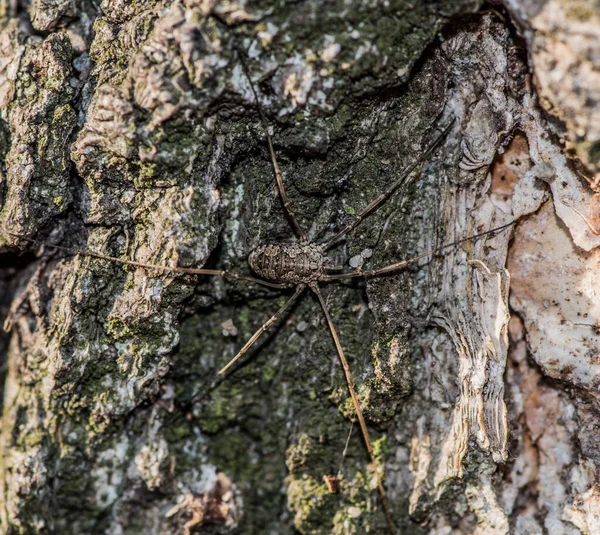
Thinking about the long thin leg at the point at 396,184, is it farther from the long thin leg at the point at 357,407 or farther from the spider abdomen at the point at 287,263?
the long thin leg at the point at 357,407

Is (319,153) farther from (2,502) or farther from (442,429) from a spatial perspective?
(2,502)

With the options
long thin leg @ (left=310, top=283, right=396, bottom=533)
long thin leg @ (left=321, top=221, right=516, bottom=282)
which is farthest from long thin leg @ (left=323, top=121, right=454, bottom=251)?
long thin leg @ (left=310, top=283, right=396, bottom=533)

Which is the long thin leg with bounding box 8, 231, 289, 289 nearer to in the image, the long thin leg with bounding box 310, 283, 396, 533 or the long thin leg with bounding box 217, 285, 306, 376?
the long thin leg with bounding box 217, 285, 306, 376

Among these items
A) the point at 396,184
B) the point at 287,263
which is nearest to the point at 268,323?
the point at 287,263

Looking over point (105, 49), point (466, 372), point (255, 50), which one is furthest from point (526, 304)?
point (105, 49)

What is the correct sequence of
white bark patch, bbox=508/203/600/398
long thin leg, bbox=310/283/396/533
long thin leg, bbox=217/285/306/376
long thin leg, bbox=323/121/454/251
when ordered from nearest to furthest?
1. white bark patch, bbox=508/203/600/398
2. long thin leg, bbox=323/121/454/251
3. long thin leg, bbox=310/283/396/533
4. long thin leg, bbox=217/285/306/376
